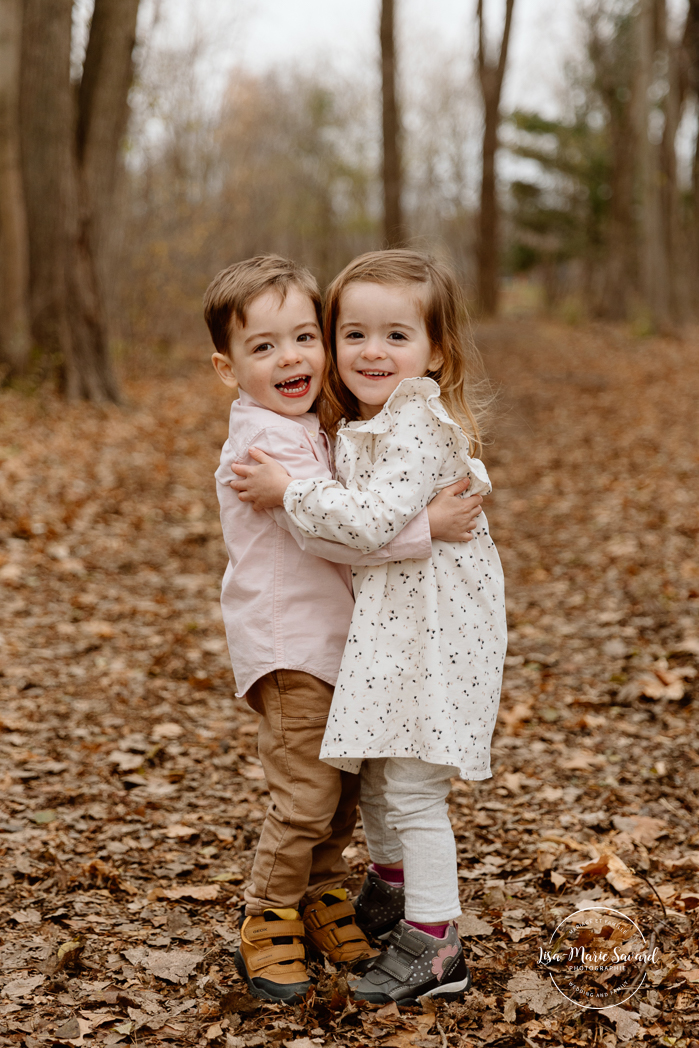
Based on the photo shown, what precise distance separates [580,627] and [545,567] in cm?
114

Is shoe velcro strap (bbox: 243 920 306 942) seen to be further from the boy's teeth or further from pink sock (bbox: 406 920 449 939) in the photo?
the boy's teeth

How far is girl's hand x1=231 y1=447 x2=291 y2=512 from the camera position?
7.45ft

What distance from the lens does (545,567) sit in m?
6.26

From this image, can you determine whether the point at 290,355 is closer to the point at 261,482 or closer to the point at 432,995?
the point at 261,482

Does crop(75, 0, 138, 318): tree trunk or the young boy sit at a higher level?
crop(75, 0, 138, 318): tree trunk

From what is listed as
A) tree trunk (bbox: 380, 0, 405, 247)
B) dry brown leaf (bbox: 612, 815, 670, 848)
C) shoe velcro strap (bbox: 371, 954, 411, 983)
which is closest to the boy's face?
shoe velcro strap (bbox: 371, 954, 411, 983)

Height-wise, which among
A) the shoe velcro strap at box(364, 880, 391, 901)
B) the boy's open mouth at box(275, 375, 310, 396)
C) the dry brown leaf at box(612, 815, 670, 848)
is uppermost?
the boy's open mouth at box(275, 375, 310, 396)

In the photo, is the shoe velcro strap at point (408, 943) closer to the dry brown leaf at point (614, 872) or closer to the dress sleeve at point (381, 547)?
the dry brown leaf at point (614, 872)

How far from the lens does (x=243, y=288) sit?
2.35 metres

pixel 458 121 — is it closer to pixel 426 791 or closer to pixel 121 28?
pixel 121 28

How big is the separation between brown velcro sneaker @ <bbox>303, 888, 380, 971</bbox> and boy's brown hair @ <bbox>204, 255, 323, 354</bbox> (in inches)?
60.3

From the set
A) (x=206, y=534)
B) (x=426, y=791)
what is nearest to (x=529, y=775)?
(x=426, y=791)

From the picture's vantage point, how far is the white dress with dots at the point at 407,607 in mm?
2230

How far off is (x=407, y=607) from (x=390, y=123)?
14.7 metres
